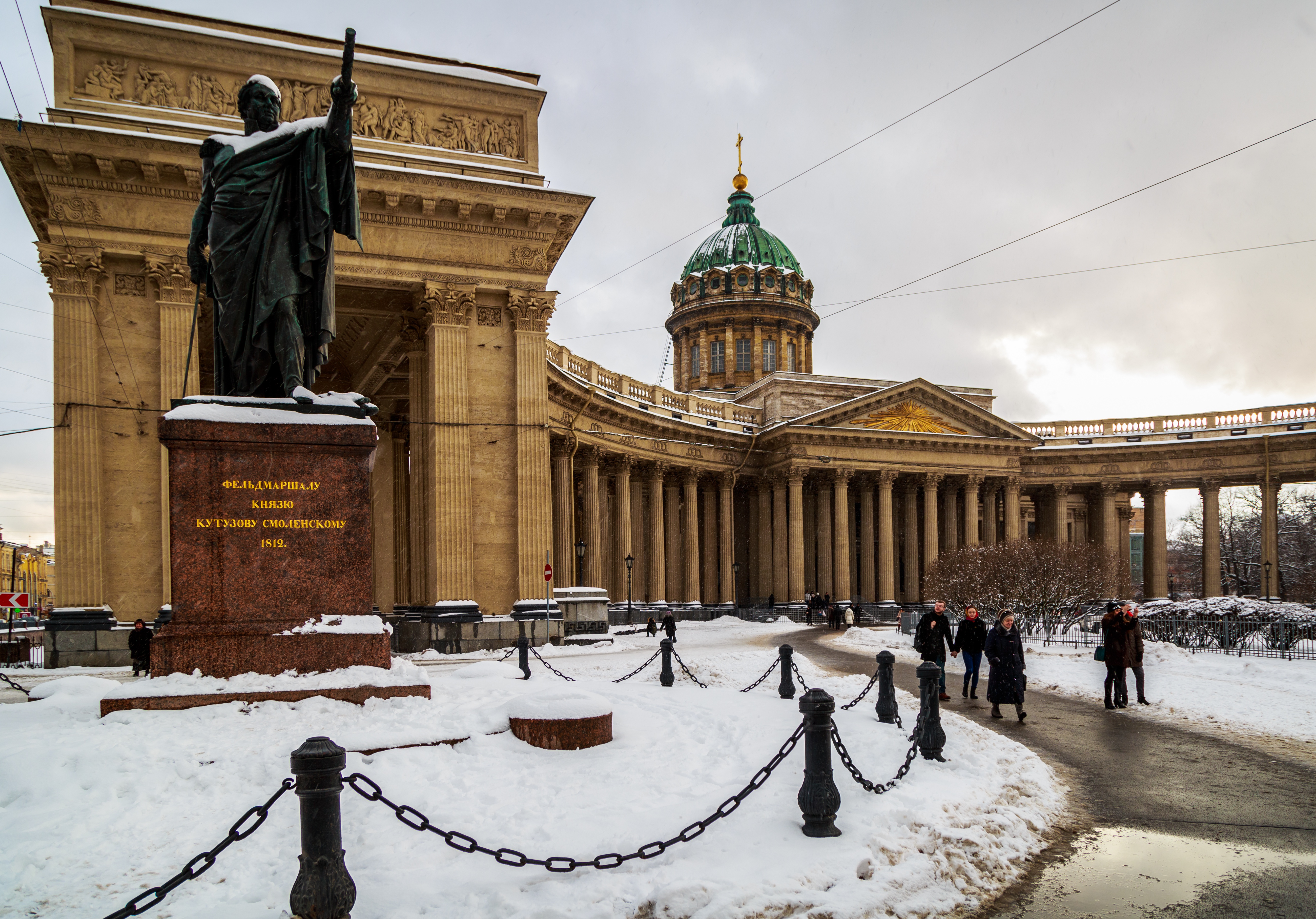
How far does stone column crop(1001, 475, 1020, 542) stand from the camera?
59188mm

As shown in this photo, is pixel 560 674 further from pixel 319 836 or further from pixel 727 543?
pixel 727 543

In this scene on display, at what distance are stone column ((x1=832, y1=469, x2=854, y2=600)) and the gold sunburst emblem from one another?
3.46 meters

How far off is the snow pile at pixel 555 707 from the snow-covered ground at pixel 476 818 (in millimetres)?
224

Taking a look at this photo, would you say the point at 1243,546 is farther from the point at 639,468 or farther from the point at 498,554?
the point at 498,554

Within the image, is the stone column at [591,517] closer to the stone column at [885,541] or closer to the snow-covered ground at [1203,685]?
the snow-covered ground at [1203,685]

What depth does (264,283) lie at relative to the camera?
8969 mm

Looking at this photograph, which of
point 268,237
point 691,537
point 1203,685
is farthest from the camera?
point 691,537

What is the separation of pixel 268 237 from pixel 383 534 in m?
24.4

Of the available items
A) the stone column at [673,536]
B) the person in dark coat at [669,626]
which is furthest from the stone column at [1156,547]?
the person in dark coat at [669,626]

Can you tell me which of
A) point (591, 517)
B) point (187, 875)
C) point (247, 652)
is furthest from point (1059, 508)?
point (187, 875)

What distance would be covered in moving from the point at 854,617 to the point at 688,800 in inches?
1582

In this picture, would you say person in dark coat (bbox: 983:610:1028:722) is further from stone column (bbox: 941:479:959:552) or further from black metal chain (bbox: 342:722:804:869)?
stone column (bbox: 941:479:959:552)

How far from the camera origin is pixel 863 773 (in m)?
8.65

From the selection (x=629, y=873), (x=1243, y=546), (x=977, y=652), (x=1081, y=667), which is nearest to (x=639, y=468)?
(x=1081, y=667)
